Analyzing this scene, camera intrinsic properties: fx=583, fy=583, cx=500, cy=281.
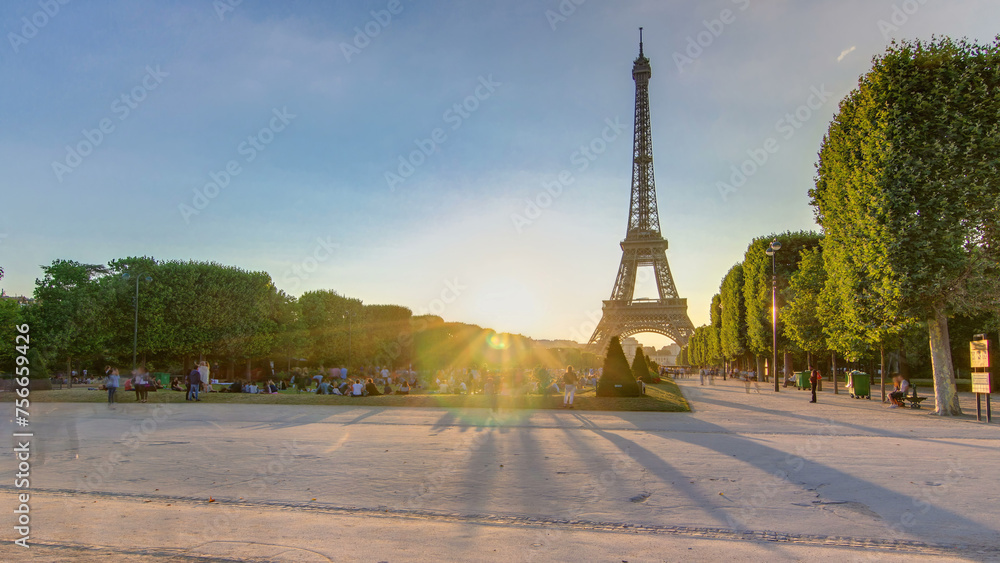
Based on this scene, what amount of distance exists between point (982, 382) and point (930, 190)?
19.1 ft

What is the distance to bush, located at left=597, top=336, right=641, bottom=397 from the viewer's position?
21906mm

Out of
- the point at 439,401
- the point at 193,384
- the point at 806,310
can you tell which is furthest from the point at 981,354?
the point at 193,384

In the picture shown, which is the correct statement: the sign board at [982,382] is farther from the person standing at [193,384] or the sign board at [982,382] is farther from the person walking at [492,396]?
the person standing at [193,384]

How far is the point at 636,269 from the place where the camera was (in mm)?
74375

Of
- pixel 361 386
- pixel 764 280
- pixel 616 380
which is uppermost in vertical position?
pixel 764 280

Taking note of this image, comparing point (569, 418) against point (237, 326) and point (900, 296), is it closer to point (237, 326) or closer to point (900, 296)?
point (900, 296)

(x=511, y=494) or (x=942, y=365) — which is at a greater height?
(x=942, y=365)

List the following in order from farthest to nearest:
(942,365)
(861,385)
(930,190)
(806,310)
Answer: (806,310) → (861,385) → (942,365) → (930,190)

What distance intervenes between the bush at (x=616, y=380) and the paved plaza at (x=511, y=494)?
7740 mm

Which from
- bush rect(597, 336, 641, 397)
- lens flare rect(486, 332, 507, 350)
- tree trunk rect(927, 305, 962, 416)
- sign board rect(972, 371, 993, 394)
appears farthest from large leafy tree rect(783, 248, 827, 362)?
lens flare rect(486, 332, 507, 350)

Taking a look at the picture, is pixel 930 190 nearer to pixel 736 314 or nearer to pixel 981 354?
pixel 981 354

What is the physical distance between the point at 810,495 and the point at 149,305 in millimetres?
46973

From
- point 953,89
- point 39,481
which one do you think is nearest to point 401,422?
point 39,481

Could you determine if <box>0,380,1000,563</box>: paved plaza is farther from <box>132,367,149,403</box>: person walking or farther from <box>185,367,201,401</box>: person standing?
<box>132,367,149,403</box>: person walking
